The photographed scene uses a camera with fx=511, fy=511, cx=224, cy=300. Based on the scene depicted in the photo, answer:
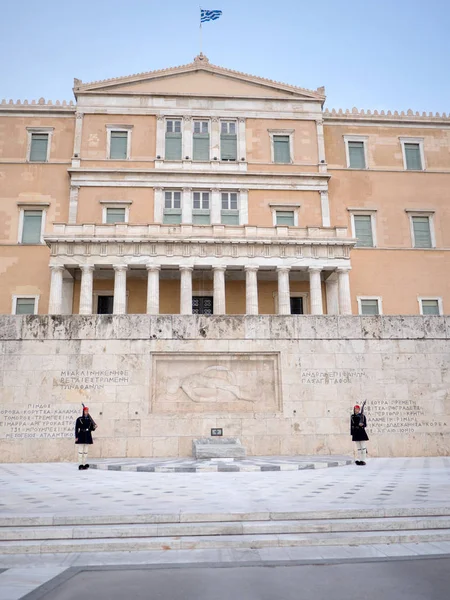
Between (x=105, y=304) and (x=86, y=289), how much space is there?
12.0 ft

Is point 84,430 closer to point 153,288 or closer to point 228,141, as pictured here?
point 153,288

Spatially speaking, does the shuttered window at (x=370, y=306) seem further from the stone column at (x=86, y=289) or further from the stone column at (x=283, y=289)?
the stone column at (x=86, y=289)

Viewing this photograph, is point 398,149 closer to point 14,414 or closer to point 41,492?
point 14,414

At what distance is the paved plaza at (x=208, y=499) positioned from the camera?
596 centimetres

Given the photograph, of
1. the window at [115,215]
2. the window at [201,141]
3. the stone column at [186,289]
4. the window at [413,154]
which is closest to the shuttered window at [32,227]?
the window at [115,215]

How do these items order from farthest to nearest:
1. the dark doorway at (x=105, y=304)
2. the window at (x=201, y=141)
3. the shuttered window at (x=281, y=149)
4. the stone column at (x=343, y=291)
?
the shuttered window at (x=281, y=149) → the window at (x=201, y=141) → the dark doorway at (x=105, y=304) → the stone column at (x=343, y=291)

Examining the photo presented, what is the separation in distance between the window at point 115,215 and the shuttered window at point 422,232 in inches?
858

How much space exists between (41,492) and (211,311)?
25842mm

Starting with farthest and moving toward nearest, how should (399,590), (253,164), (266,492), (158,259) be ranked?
(253,164)
(158,259)
(266,492)
(399,590)

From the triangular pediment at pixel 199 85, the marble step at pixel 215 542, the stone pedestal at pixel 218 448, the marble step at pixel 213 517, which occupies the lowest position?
the marble step at pixel 215 542

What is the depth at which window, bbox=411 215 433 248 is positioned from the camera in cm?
3841

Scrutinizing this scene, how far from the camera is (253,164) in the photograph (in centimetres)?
3841

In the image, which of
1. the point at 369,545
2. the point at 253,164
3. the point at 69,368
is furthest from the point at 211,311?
the point at 369,545

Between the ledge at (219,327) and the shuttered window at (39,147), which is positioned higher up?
the shuttered window at (39,147)
